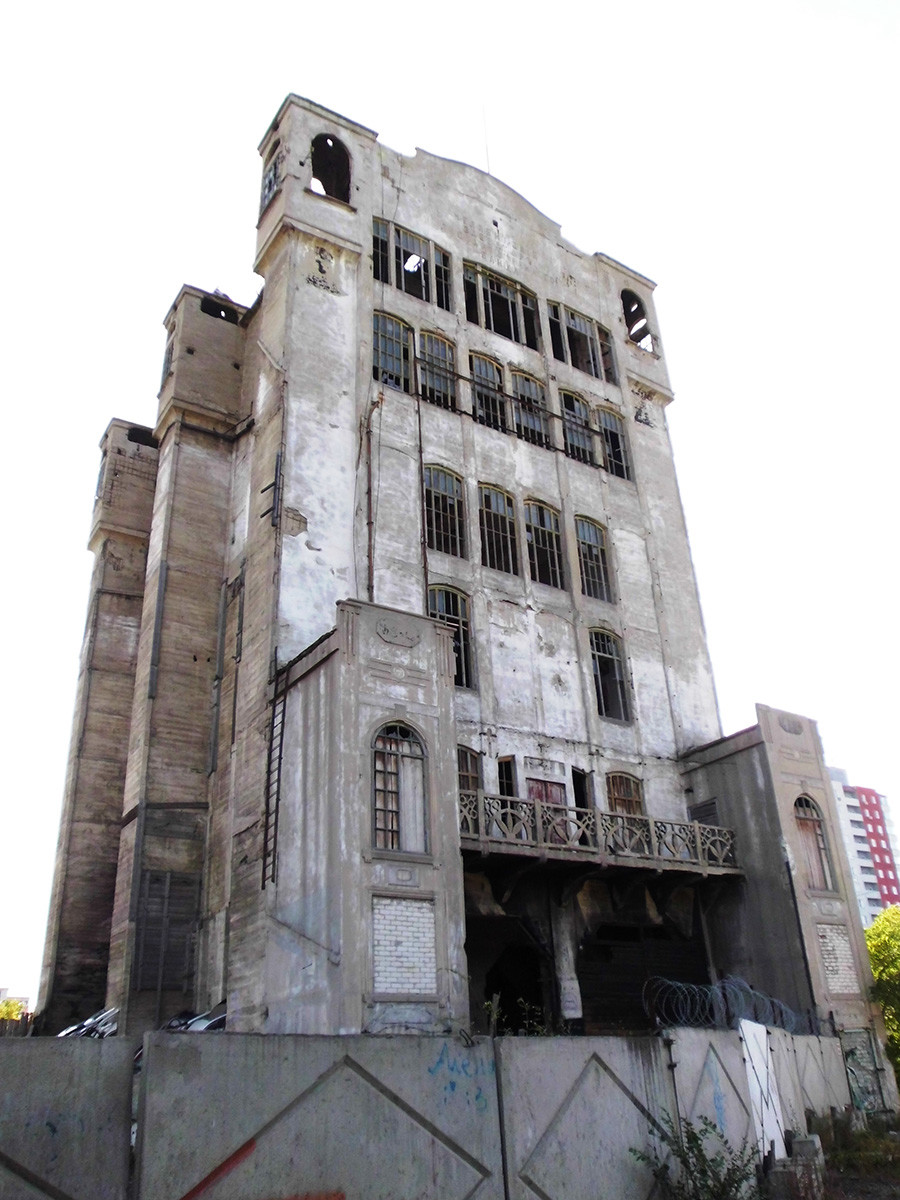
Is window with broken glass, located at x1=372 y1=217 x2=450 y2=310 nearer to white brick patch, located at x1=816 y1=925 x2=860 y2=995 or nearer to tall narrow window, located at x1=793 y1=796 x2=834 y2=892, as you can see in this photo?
A: tall narrow window, located at x1=793 y1=796 x2=834 y2=892

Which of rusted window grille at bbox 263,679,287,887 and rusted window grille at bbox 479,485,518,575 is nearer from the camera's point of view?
rusted window grille at bbox 263,679,287,887

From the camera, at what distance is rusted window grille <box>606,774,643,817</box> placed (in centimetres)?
2414

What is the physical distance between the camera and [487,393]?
1094 inches

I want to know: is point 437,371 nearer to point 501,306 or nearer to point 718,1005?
point 501,306

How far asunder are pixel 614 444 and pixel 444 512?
26.6ft

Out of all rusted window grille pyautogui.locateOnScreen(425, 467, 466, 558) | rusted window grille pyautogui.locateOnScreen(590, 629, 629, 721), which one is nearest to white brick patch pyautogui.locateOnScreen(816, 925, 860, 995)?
rusted window grille pyautogui.locateOnScreen(590, 629, 629, 721)

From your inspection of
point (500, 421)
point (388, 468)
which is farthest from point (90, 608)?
point (500, 421)

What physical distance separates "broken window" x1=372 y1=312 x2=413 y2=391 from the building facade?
114m

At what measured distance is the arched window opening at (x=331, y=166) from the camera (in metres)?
28.3

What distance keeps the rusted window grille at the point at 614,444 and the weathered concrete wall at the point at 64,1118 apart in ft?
80.0

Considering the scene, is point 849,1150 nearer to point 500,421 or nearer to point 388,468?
point 388,468

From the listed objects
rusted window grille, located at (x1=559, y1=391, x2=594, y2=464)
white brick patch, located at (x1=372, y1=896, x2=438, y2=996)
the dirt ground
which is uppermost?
rusted window grille, located at (x1=559, y1=391, x2=594, y2=464)

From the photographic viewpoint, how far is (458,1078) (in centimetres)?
941

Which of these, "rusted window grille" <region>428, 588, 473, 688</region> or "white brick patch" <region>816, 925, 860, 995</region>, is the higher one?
"rusted window grille" <region>428, 588, 473, 688</region>
